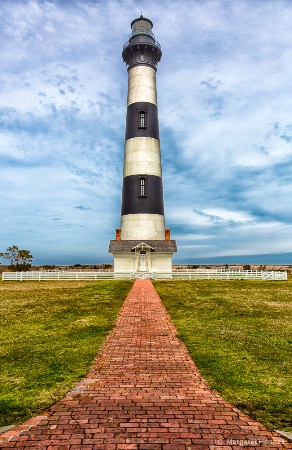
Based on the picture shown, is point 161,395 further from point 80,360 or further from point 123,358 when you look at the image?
point 80,360

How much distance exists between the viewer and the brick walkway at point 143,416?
3873mm

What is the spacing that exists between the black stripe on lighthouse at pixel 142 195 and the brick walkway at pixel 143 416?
73.0ft

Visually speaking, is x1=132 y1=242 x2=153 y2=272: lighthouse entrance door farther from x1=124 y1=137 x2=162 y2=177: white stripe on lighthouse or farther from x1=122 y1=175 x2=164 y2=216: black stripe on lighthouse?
x1=124 y1=137 x2=162 y2=177: white stripe on lighthouse

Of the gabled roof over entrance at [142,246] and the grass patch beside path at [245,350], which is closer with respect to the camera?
the grass patch beside path at [245,350]

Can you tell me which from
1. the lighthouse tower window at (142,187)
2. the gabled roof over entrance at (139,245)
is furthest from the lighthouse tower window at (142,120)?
the gabled roof over entrance at (139,245)

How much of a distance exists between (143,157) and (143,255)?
9025 mm

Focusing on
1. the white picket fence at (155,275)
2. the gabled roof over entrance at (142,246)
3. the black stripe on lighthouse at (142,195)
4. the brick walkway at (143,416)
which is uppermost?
the black stripe on lighthouse at (142,195)

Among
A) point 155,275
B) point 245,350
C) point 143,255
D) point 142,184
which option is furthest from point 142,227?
point 245,350

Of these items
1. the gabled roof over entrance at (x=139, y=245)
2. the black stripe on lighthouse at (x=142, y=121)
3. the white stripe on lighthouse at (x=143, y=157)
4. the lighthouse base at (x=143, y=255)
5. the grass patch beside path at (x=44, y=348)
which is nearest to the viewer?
the grass patch beside path at (x=44, y=348)

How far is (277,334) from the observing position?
942 cm

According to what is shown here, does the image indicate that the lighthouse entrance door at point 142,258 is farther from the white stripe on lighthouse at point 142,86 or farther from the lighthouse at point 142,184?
the white stripe on lighthouse at point 142,86

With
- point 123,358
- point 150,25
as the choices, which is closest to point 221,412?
point 123,358

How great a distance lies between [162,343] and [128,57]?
3122cm

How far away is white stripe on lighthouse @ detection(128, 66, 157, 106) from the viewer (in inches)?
1203
